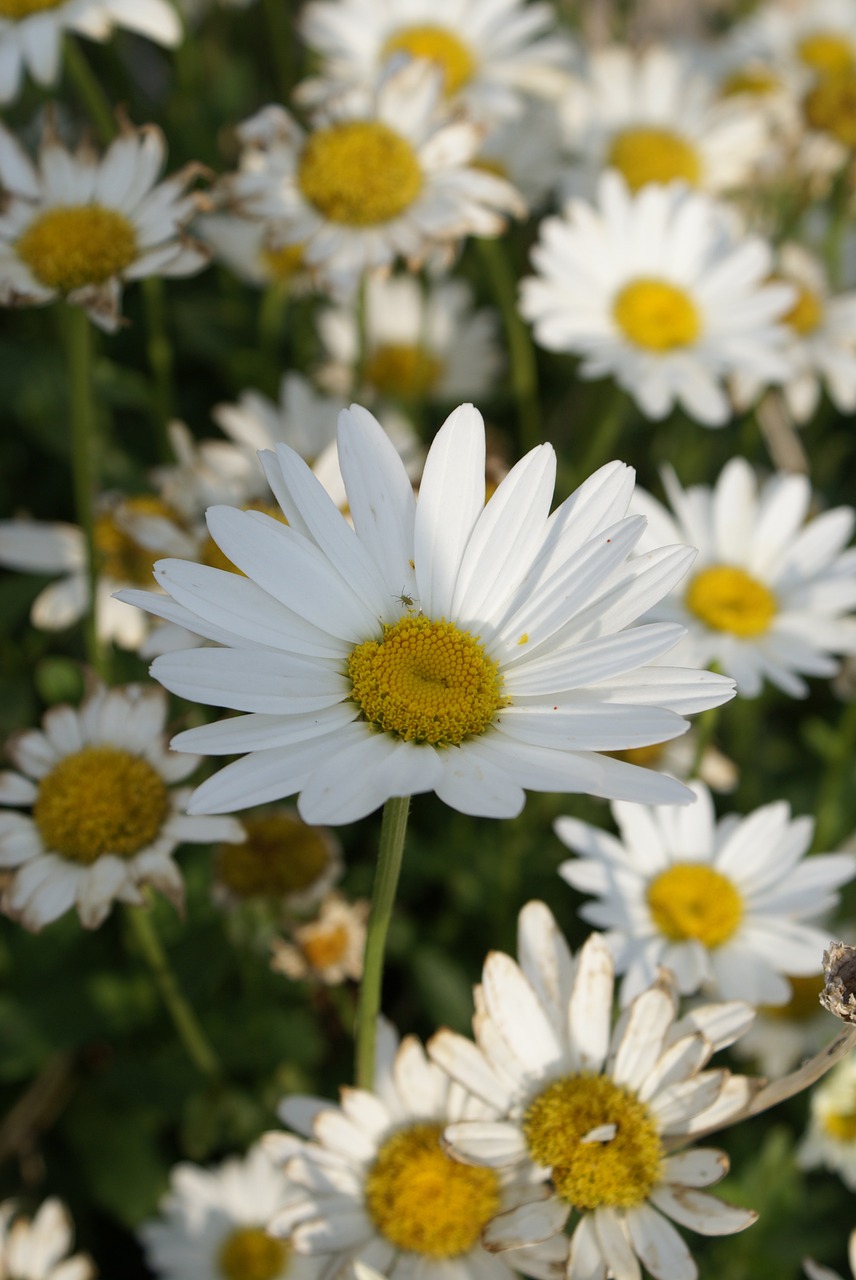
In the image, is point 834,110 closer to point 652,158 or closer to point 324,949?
point 652,158

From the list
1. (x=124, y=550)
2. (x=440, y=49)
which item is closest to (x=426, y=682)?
(x=124, y=550)

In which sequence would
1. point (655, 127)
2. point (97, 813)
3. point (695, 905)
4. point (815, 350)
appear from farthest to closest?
1. point (655, 127)
2. point (815, 350)
3. point (695, 905)
4. point (97, 813)

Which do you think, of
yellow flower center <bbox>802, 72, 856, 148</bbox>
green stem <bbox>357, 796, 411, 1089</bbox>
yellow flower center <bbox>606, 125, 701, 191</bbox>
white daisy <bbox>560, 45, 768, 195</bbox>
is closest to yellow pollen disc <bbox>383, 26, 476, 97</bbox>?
white daisy <bbox>560, 45, 768, 195</bbox>

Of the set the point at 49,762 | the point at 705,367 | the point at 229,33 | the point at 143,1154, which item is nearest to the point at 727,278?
the point at 705,367

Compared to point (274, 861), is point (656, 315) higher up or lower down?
higher up

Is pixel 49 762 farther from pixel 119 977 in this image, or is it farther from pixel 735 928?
pixel 735 928

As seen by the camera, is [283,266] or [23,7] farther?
[283,266]

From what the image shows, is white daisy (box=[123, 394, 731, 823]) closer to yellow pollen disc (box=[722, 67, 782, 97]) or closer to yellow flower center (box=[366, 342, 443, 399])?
yellow flower center (box=[366, 342, 443, 399])

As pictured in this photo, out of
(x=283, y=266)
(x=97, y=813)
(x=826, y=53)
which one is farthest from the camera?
(x=826, y=53)
